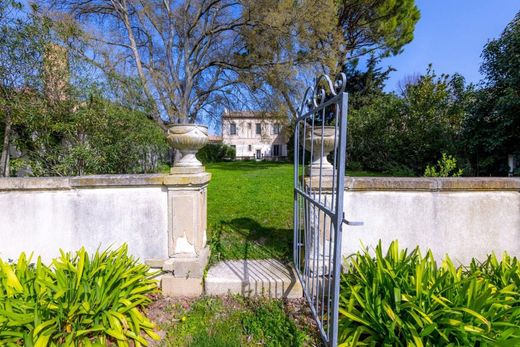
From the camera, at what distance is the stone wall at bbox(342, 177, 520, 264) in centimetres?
230

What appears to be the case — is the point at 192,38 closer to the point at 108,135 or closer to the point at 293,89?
the point at 293,89

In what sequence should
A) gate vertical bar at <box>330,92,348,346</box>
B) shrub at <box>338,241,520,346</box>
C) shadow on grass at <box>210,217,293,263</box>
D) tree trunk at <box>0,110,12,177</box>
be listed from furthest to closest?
tree trunk at <box>0,110,12,177</box>
shadow on grass at <box>210,217,293,263</box>
shrub at <box>338,241,520,346</box>
gate vertical bar at <box>330,92,348,346</box>

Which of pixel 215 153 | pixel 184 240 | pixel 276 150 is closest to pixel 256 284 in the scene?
pixel 184 240

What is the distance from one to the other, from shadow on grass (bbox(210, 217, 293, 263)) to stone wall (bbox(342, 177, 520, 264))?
98 cm

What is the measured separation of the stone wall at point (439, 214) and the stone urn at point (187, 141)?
1487mm

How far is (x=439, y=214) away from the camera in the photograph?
2.35 meters

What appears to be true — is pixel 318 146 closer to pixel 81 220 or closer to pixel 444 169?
pixel 81 220

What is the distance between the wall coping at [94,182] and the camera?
7.41ft

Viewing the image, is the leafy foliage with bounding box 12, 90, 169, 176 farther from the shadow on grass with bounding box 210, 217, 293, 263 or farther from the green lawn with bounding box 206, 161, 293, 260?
the shadow on grass with bounding box 210, 217, 293, 263

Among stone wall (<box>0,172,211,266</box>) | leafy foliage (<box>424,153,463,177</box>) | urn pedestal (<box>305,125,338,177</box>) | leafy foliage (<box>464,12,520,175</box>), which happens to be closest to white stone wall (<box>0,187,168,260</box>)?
stone wall (<box>0,172,211,266</box>)

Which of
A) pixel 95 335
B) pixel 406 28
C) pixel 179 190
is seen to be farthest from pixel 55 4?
pixel 406 28

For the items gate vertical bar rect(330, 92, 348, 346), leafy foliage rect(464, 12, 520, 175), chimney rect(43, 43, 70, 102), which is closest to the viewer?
gate vertical bar rect(330, 92, 348, 346)

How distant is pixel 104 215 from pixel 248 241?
5.61ft

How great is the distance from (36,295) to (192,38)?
524 inches
